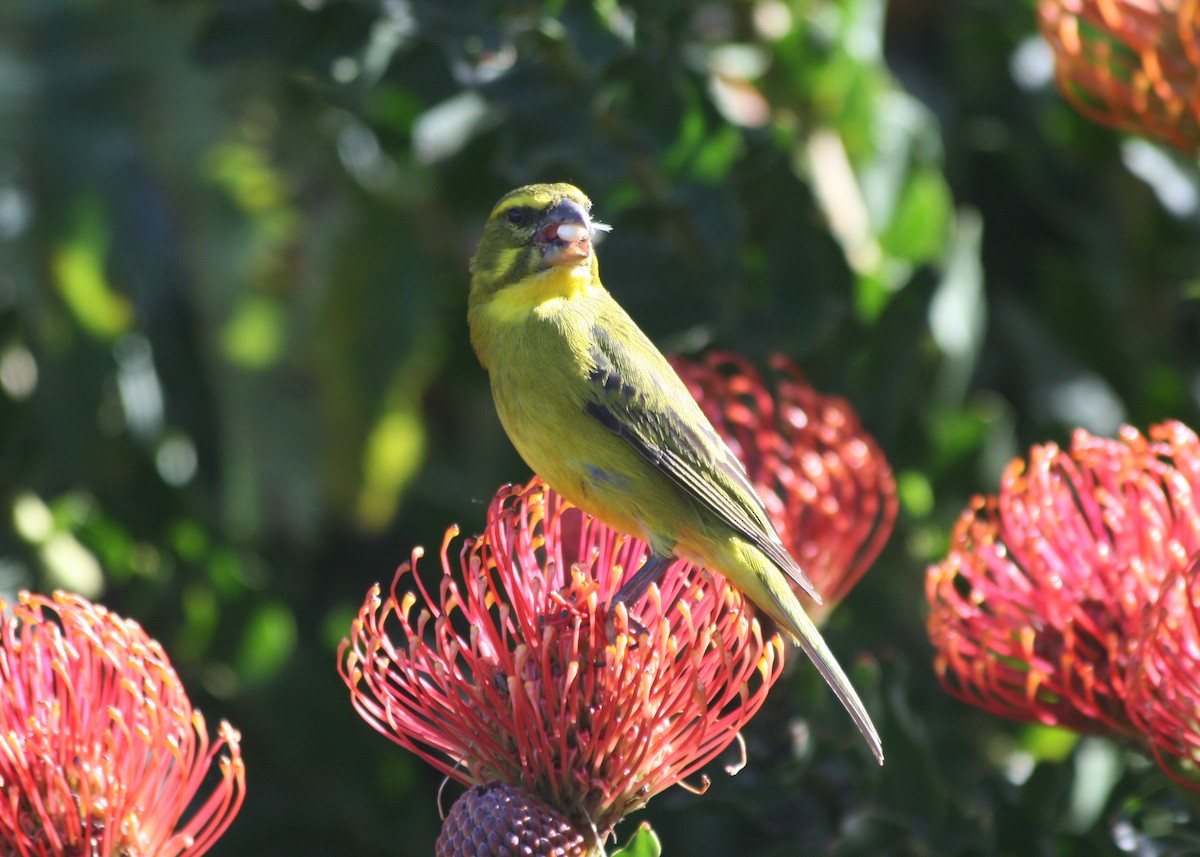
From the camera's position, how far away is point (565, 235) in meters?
3.03

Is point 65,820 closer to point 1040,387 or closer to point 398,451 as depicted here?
point 398,451

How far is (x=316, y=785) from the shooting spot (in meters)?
3.98

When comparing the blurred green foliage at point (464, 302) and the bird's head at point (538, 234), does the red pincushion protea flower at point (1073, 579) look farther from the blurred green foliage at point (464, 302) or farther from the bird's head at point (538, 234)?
the bird's head at point (538, 234)

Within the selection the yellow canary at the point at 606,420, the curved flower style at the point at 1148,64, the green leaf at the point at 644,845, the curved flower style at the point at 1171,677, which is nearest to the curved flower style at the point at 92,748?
the green leaf at the point at 644,845

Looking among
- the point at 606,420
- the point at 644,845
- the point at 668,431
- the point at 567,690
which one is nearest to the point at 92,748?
the point at 567,690

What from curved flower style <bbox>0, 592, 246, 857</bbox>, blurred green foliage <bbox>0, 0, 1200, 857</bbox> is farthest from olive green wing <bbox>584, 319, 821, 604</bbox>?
curved flower style <bbox>0, 592, 246, 857</bbox>

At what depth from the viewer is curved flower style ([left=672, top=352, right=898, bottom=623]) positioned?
3145 mm

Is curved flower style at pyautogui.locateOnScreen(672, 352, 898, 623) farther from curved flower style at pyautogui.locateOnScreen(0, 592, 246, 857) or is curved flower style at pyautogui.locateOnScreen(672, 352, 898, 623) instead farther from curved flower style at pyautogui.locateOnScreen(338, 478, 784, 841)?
curved flower style at pyautogui.locateOnScreen(0, 592, 246, 857)

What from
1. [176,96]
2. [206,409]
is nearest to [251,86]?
[176,96]

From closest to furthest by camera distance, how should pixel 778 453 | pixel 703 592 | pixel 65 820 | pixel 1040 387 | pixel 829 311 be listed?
pixel 65 820, pixel 703 592, pixel 778 453, pixel 829 311, pixel 1040 387

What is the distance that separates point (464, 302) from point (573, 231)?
6.03 ft

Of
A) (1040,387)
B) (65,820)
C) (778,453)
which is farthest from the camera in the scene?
(1040,387)

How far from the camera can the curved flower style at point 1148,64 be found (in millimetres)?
3205

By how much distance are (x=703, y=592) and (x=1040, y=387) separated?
2.00 m
